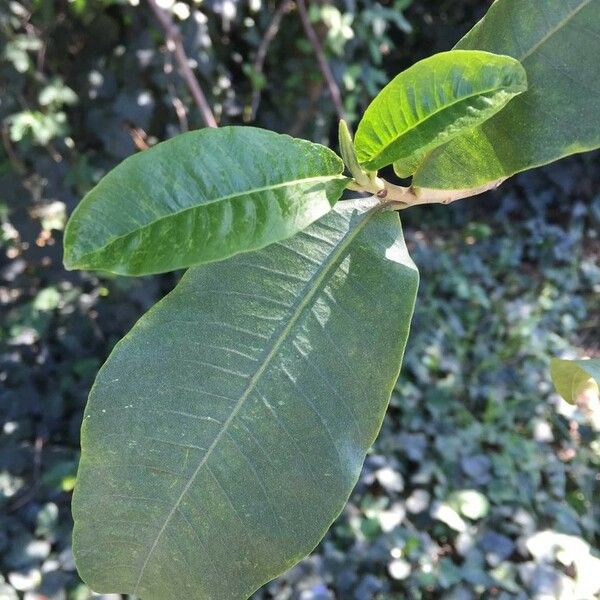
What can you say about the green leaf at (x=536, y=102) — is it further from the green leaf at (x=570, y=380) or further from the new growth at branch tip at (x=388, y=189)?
the green leaf at (x=570, y=380)

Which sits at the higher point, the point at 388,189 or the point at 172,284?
the point at 388,189

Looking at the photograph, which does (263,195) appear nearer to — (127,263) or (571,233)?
(127,263)

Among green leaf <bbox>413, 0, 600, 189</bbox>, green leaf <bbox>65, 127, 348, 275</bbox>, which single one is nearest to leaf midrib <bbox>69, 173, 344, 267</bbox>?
green leaf <bbox>65, 127, 348, 275</bbox>

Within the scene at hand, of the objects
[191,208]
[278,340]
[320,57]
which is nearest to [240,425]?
[278,340]

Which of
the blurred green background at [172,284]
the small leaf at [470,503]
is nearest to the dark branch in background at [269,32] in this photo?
the blurred green background at [172,284]

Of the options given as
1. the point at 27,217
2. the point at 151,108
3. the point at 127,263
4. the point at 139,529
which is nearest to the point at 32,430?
the point at 27,217

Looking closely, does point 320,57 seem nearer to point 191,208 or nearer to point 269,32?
point 269,32
